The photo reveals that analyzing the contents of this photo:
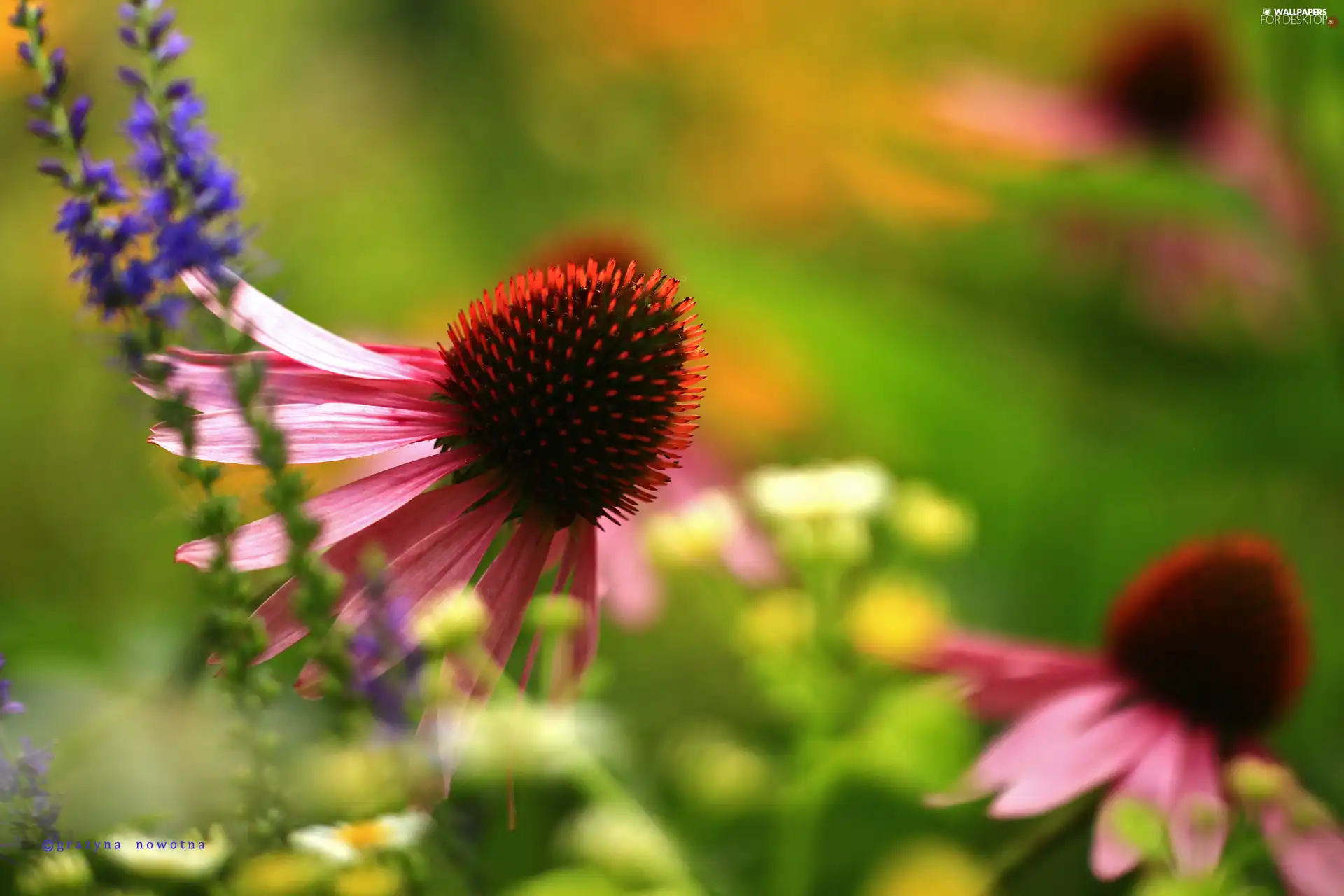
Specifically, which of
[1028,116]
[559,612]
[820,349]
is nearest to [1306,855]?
[559,612]

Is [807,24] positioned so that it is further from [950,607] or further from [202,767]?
[202,767]

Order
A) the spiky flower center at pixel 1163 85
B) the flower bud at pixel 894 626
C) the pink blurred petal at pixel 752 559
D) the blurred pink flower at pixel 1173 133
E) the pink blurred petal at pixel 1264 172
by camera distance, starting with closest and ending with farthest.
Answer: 1. the flower bud at pixel 894 626
2. the pink blurred petal at pixel 752 559
3. the pink blurred petal at pixel 1264 172
4. the blurred pink flower at pixel 1173 133
5. the spiky flower center at pixel 1163 85

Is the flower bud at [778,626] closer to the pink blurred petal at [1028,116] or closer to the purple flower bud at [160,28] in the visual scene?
the purple flower bud at [160,28]

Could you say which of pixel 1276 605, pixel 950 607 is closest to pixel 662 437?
pixel 1276 605

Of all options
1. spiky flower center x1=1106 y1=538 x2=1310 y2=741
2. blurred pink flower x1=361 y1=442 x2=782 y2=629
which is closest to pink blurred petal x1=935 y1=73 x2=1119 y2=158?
blurred pink flower x1=361 y1=442 x2=782 y2=629

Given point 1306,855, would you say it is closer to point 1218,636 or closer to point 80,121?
point 1218,636

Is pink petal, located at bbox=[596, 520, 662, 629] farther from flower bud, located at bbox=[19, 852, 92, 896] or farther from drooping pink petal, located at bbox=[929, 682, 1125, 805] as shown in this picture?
flower bud, located at bbox=[19, 852, 92, 896]

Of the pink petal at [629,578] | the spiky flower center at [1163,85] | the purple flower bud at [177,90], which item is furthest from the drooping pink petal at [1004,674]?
the spiky flower center at [1163,85]
